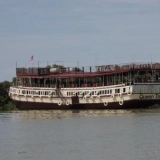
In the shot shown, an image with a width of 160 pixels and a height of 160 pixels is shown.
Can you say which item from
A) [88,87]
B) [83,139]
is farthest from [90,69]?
[83,139]

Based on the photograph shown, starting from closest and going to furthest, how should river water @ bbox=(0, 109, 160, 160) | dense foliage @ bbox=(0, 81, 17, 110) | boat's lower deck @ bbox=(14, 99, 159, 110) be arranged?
river water @ bbox=(0, 109, 160, 160) < boat's lower deck @ bbox=(14, 99, 159, 110) < dense foliage @ bbox=(0, 81, 17, 110)

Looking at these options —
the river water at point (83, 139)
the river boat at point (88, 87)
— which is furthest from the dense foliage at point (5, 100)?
the river water at point (83, 139)

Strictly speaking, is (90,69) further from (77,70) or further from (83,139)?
(83,139)

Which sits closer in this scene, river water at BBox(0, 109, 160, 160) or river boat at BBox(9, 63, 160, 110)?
river water at BBox(0, 109, 160, 160)

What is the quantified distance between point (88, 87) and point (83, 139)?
110 ft

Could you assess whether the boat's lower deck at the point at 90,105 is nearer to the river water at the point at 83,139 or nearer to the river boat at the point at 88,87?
the river boat at the point at 88,87

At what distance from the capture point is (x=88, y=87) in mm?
69375

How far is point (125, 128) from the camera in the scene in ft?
135

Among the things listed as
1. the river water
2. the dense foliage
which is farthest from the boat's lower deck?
the river water

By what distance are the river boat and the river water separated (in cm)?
1408

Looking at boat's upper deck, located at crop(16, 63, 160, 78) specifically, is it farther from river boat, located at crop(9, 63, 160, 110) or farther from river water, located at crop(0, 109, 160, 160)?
river water, located at crop(0, 109, 160, 160)

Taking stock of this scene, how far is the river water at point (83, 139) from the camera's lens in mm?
30522

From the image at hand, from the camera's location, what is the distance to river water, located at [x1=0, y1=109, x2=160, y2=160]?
30522 mm

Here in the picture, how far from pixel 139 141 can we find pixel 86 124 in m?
11.3
